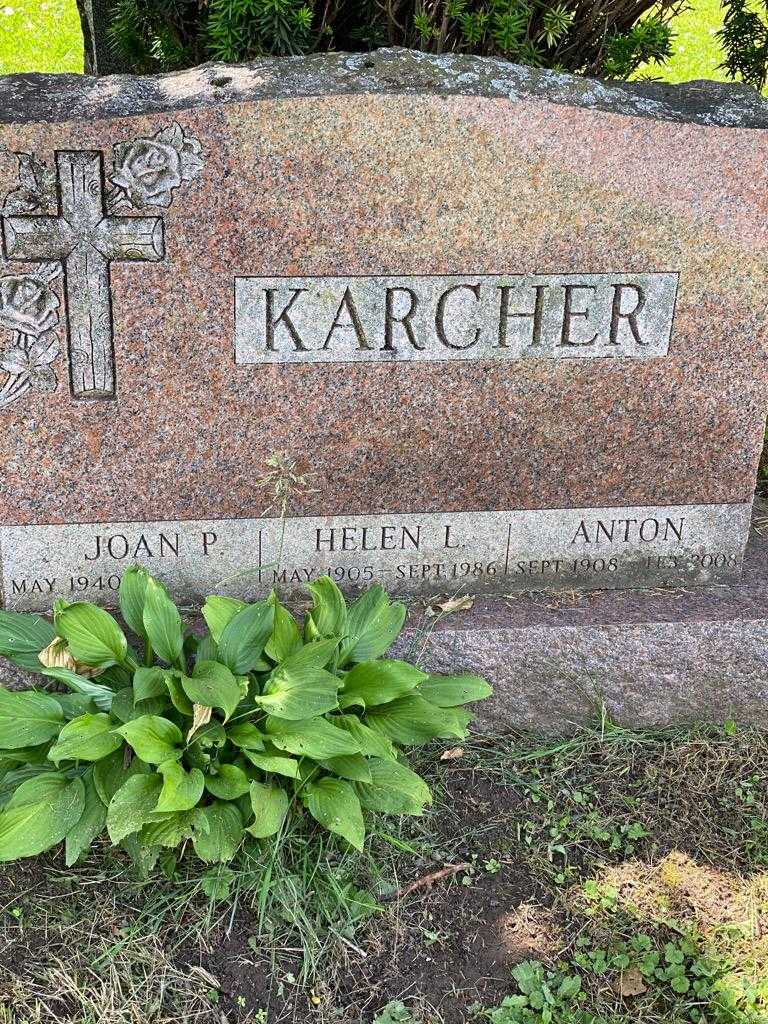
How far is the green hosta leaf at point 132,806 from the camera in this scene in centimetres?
243

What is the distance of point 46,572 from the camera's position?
10.4ft

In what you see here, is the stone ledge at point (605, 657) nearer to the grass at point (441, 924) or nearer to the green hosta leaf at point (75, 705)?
the grass at point (441, 924)

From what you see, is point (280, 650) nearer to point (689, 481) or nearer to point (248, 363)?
point (248, 363)

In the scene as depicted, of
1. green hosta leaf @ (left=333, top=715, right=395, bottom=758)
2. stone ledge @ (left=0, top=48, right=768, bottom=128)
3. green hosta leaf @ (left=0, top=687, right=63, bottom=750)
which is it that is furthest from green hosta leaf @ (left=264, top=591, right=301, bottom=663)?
stone ledge @ (left=0, top=48, right=768, bottom=128)

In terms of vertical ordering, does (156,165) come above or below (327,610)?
above

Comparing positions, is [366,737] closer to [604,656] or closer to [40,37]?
[604,656]

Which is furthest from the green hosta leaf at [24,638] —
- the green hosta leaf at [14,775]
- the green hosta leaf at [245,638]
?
the green hosta leaf at [245,638]

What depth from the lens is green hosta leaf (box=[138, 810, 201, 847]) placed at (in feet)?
8.18

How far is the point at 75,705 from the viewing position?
2.73 m

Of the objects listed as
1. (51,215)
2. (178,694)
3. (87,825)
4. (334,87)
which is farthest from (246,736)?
(334,87)

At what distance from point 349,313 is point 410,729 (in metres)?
1.16

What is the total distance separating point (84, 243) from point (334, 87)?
2.56 ft

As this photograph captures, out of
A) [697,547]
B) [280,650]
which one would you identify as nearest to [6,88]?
[280,650]

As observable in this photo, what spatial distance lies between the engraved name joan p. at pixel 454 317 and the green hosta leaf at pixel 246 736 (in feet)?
3.39
